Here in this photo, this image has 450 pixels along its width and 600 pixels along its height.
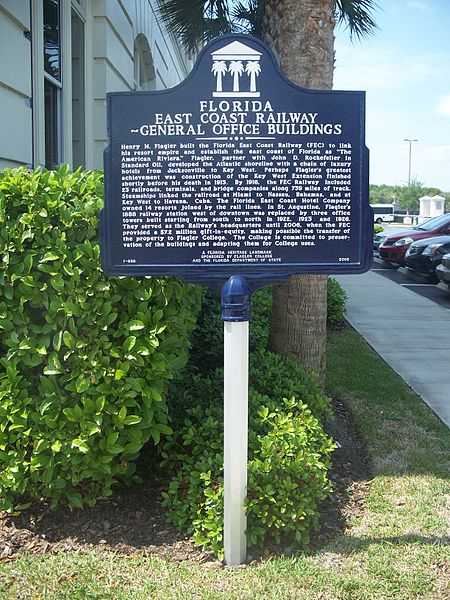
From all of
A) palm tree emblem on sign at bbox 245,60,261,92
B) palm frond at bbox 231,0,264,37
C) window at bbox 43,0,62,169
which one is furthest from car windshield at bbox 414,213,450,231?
palm tree emblem on sign at bbox 245,60,261,92

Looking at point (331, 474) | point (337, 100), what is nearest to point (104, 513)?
point (331, 474)

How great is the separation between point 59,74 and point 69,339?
3886 millimetres

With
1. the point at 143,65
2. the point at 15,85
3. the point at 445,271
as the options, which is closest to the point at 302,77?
the point at 15,85

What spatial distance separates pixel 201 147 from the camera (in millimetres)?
3422

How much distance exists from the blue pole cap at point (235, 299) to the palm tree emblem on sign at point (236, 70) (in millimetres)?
862

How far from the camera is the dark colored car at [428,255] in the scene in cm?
1577

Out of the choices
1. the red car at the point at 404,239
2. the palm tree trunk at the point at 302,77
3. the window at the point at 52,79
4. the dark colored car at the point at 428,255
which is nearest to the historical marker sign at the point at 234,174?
the palm tree trunk at the point at 302,77

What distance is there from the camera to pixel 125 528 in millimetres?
3908

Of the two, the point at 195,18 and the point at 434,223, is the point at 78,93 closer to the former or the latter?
the point at 195,18

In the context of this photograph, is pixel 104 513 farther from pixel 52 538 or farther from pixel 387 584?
pixel 387 584

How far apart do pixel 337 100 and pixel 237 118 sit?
494 mm

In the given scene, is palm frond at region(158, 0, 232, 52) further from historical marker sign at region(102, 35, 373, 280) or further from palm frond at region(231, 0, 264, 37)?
historical marker sign at region(102, 35, 373, 280)

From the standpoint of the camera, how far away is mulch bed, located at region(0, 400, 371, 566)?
3.70 meters

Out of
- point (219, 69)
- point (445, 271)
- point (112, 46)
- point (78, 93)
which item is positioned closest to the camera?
point (219, 69)
